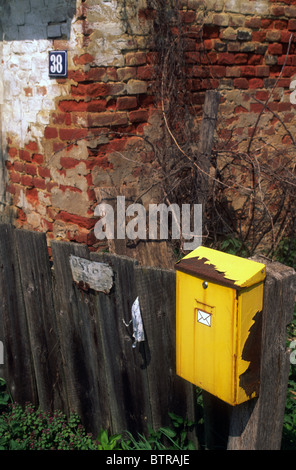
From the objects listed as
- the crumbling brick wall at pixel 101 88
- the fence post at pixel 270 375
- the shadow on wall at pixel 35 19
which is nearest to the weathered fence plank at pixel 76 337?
the fence post at pixel 270 375

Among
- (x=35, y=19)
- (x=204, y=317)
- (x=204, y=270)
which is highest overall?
(x=35, y=19)

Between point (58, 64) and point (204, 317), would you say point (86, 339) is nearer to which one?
point (204, 317)

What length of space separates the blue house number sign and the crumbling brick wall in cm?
5

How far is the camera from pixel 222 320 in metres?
2.05

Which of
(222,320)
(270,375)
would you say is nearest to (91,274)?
(222,320)

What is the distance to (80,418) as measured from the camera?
9.78 feet

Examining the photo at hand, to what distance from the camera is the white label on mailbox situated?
2116 mm

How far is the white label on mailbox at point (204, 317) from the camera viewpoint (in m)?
2.12

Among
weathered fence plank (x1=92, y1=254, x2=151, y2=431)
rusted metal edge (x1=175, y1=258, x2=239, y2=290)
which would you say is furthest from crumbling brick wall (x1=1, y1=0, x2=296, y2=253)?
rusted metal edge (x1=175, y1=258, x2=239, y2=290)

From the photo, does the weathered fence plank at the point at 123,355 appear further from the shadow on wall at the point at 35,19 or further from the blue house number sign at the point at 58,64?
the shadow on wall at the point at 35,19

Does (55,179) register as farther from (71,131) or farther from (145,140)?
(145,140)

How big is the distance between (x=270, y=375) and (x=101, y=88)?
8.23 feet
